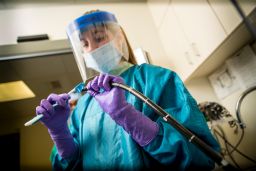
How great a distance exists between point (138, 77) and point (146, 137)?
315 mm

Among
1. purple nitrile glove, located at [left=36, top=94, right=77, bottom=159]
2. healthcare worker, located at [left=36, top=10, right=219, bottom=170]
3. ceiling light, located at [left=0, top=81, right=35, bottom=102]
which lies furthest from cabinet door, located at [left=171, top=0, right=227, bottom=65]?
ceiling light, located at [left=0, top=81, right=35, bottom=102]

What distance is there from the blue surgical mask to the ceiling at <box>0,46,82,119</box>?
77 cm

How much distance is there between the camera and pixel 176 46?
1643 millimetres

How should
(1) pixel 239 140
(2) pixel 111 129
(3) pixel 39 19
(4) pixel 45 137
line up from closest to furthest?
(2) pixel 111 129
(1) pixel 239 140
(3) pixel 39 19
(4) pixel 45 137

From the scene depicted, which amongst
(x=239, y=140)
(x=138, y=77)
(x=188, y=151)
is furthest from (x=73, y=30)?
(x=239, y=140)

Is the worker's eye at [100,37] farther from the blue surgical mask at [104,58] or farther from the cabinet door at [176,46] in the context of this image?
the cabinet door at [176,46]

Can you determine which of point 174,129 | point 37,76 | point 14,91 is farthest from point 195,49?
point 14,91

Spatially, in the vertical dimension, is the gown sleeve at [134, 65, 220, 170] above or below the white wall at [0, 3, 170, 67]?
below

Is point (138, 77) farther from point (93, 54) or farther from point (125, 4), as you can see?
point (125, 4)

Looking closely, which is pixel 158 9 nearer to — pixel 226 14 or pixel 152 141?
pixel 226 14

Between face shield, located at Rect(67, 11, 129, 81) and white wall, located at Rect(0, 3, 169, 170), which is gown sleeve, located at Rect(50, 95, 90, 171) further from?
white wall, located at Rect(0, 3, 169, 170)

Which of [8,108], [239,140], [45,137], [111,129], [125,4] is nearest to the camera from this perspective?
[111,129]

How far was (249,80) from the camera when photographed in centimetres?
134

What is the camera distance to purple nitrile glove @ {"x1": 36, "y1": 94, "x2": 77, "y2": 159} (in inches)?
34.0
